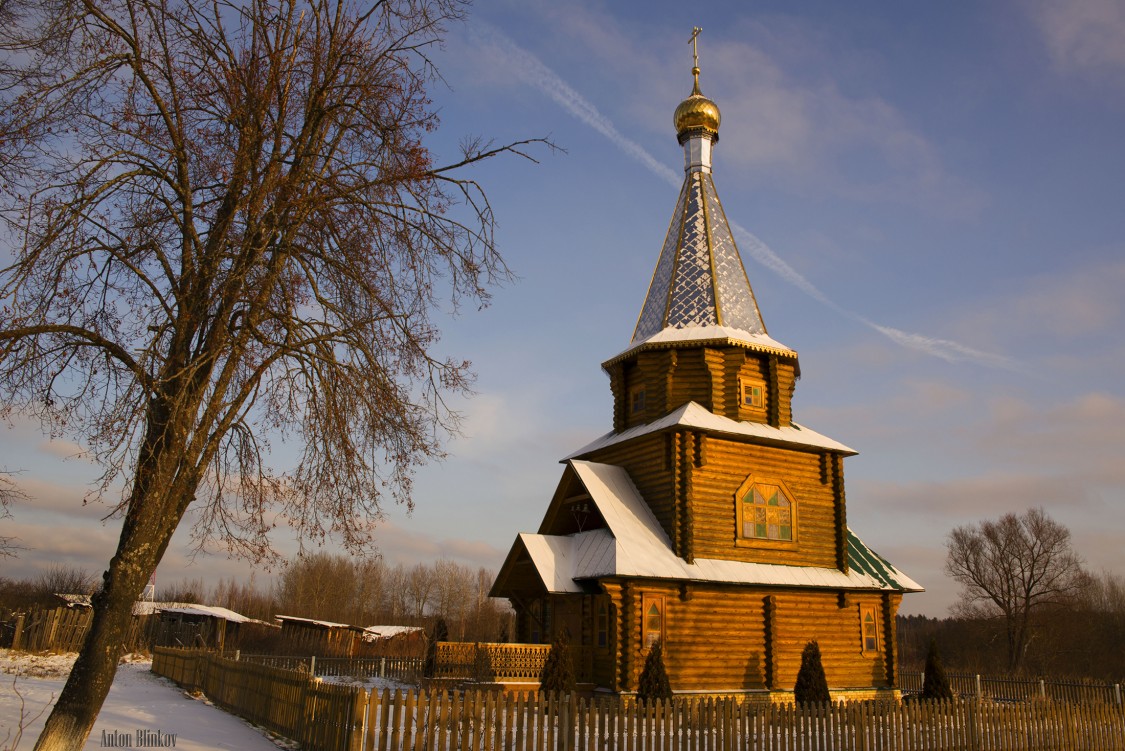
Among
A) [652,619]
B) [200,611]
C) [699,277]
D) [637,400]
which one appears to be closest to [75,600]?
[200,611]

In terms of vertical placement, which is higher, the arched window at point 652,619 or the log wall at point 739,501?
the log wall at point 739,501

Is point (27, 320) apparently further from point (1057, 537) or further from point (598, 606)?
point (1057, 537)

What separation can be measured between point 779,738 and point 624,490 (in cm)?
898

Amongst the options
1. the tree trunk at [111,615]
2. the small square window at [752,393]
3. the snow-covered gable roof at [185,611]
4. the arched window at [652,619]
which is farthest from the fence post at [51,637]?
the tree trunk at [111,615]

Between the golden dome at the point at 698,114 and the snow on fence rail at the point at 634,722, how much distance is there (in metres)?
17.8

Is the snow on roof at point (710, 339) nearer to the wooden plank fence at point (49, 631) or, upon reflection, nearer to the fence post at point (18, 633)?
the wooden plank fence at point (49, 631)

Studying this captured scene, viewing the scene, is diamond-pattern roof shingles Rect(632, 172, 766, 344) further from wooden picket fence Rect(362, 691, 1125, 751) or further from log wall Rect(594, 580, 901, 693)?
wooden picket fence Rect(362, 691, 1125, 751)

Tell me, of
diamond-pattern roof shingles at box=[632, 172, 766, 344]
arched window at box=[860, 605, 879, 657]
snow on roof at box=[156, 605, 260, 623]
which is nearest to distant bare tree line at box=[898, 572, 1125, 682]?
arched window at box=[860, 605, 879, 657]

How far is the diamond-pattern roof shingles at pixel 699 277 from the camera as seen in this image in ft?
72.6

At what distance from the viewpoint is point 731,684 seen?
18234 mm

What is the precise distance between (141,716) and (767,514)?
14.1 meters

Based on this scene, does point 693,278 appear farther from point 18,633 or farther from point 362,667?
point 18,633

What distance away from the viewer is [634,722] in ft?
36.2
